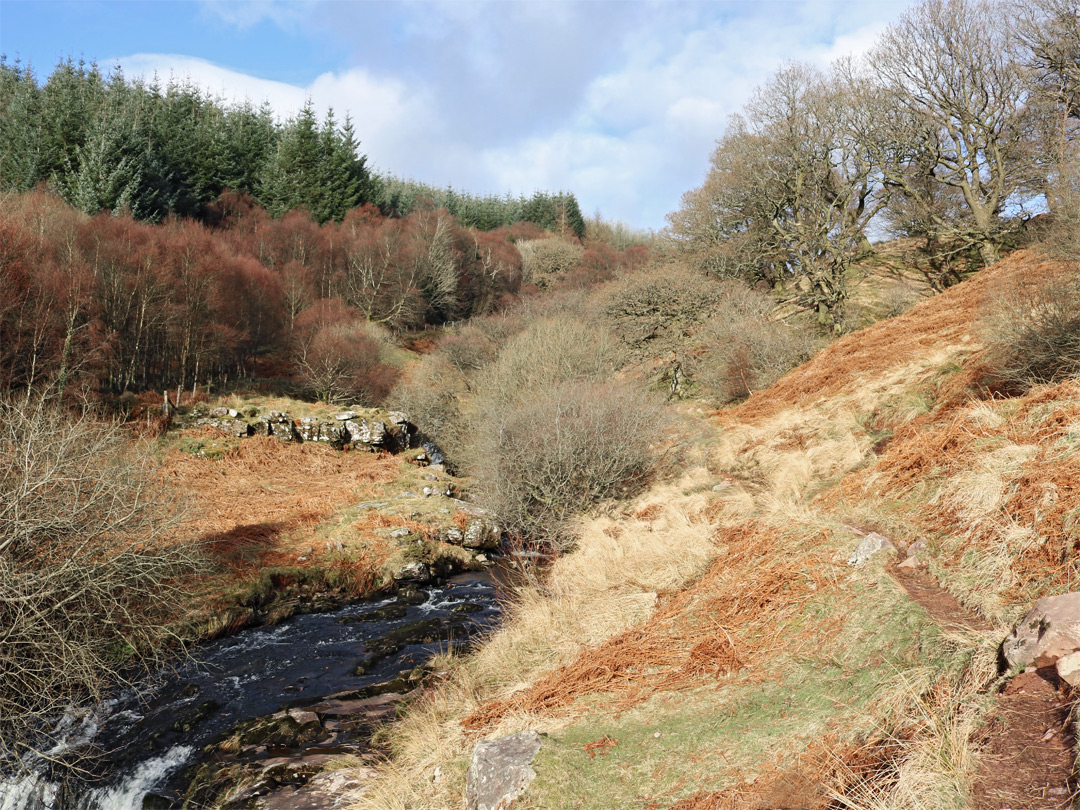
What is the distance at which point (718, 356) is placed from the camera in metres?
21.4

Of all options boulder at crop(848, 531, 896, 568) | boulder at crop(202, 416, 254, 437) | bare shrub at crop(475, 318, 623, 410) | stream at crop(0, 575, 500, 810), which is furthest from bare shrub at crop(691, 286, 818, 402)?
boulder at crop(202, 416, 254, 437)

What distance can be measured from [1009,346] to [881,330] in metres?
7.94

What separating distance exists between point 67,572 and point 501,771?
5.75 m

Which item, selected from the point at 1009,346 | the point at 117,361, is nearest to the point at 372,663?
the point at 1009,346

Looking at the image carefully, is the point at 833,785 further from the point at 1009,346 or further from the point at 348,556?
the point at 348,556

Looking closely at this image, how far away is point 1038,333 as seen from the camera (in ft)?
31.3

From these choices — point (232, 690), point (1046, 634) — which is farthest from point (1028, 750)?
point (232, 690)

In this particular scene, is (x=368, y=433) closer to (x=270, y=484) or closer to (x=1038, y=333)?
(x=270, y=484)

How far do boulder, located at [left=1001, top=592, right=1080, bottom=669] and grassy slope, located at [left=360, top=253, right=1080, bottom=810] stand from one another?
0.85ft

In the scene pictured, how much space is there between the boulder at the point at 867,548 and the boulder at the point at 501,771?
3493mm

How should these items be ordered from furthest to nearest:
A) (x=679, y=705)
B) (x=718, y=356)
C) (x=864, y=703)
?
(x=718, y=356) → (x=679, y=705) → (x=864, y=703)

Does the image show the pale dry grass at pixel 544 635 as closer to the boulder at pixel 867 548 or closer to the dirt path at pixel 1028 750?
the boulder at pixel 867 548

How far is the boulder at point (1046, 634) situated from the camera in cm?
388

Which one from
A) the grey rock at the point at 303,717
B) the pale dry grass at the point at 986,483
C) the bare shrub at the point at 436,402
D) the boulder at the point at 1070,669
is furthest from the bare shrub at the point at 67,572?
the bare shrub at the point at 436,402
